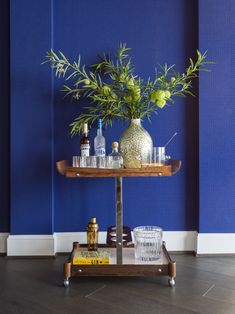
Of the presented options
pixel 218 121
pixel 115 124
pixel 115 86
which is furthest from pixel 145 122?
pixel 218 121

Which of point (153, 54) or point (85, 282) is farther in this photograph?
point (153, 54)

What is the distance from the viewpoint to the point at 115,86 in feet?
7.54

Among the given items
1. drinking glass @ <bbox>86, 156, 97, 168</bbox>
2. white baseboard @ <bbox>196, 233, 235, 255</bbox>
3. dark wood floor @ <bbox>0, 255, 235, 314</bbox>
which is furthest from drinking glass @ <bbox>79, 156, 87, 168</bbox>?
white baseboard @ <bbox>196, 233, 235, 255</bbox>

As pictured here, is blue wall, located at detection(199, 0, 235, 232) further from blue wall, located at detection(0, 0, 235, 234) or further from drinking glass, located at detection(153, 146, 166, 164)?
drinking glass, located at detection(153, 146, 166, 164)

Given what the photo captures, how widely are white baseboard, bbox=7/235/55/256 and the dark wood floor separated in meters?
0.16

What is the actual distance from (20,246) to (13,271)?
0.28m

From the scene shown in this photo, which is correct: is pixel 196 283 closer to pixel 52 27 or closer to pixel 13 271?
pixel 13 271

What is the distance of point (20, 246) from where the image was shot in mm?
2369

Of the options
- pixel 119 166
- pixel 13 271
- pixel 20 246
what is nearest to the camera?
pixel 119 166

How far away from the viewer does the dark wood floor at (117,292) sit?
1.62 metres

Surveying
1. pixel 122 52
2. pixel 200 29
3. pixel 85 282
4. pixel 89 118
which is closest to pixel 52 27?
pixel 122 52

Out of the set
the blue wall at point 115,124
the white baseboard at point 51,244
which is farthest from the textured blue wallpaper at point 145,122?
the white baseboard at point 51,244

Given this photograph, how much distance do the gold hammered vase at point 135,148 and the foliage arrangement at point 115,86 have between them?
15cm

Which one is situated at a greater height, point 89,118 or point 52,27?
point 52,27
